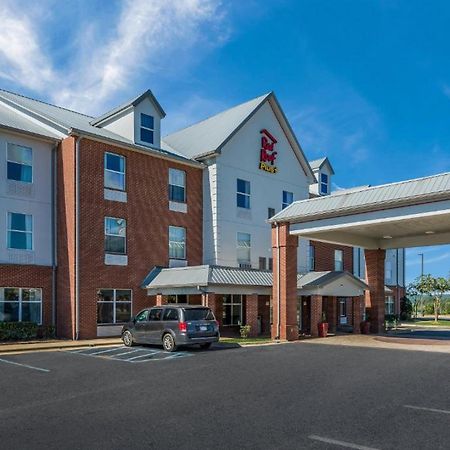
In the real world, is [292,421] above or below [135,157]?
below

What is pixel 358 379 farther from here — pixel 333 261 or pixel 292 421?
pixel 333 261

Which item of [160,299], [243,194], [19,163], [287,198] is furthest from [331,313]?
[19,163]

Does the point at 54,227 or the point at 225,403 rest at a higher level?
the point at 54,227

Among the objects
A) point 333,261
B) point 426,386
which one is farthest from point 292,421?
point 333,261

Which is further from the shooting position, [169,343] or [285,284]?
[285,284]

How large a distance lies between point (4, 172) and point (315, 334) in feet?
56.1

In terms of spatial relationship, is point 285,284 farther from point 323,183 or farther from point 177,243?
point 323,183

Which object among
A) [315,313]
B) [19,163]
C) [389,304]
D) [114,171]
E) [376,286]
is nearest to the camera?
[19,163]

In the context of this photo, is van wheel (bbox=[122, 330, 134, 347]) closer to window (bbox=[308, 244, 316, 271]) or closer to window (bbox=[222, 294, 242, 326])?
window (bbox=[222, 294, 242, 326])

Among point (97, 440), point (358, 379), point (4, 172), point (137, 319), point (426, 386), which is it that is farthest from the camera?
point (4, 172)

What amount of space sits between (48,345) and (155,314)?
4758mm

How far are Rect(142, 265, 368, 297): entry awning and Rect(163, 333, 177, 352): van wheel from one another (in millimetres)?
5380

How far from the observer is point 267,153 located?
1323 inches

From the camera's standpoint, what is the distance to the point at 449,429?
8047 mm
